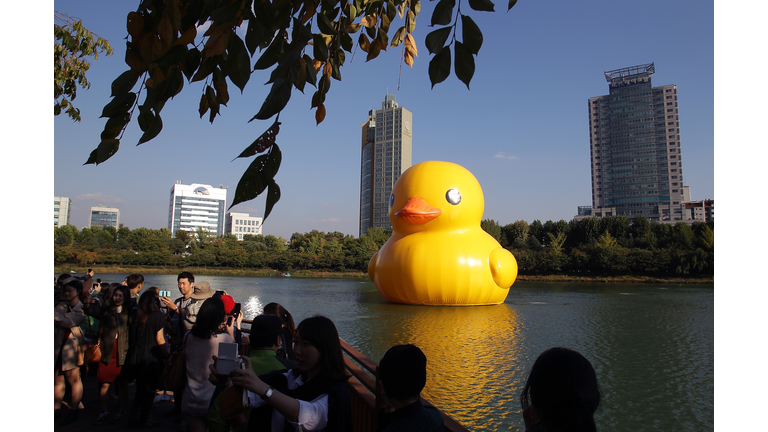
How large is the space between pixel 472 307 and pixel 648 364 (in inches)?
243

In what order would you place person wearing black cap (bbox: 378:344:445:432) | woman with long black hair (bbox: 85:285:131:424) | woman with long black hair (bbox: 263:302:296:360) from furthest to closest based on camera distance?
1. woman with long black hair (bbox: 85:285:131:424)
2. woman with long black hair (bbox: 263:302:296:360)
3. person wearing black cap (bbox: 378:344:445:432)

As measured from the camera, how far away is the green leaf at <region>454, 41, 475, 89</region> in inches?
53.6

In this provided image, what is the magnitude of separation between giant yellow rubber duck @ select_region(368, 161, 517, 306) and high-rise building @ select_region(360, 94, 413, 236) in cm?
6094

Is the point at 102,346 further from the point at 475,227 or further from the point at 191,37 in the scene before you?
the point at 475,227

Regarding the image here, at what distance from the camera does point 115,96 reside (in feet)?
4.17

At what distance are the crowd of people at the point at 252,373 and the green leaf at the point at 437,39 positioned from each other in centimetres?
102

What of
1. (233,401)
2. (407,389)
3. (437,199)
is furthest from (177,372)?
(437,199)

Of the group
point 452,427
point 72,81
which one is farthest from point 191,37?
point 72,81

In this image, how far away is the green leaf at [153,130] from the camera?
127 centimetres

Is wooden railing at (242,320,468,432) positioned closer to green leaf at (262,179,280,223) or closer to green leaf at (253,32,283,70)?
green leaf at (262,179,280,223)

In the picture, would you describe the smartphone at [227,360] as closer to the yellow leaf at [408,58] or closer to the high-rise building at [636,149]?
the yellow leaf at [408,58]

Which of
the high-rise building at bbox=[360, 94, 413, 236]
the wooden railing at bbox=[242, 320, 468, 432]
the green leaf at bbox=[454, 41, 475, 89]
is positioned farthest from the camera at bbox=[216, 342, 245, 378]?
the high-rise building at bbox=[360, 94, 413, 236]

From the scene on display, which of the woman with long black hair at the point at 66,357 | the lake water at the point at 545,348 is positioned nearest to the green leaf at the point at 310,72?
the woman with long black hair at the point at 66,357

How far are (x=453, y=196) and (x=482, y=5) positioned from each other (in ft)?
37.7
